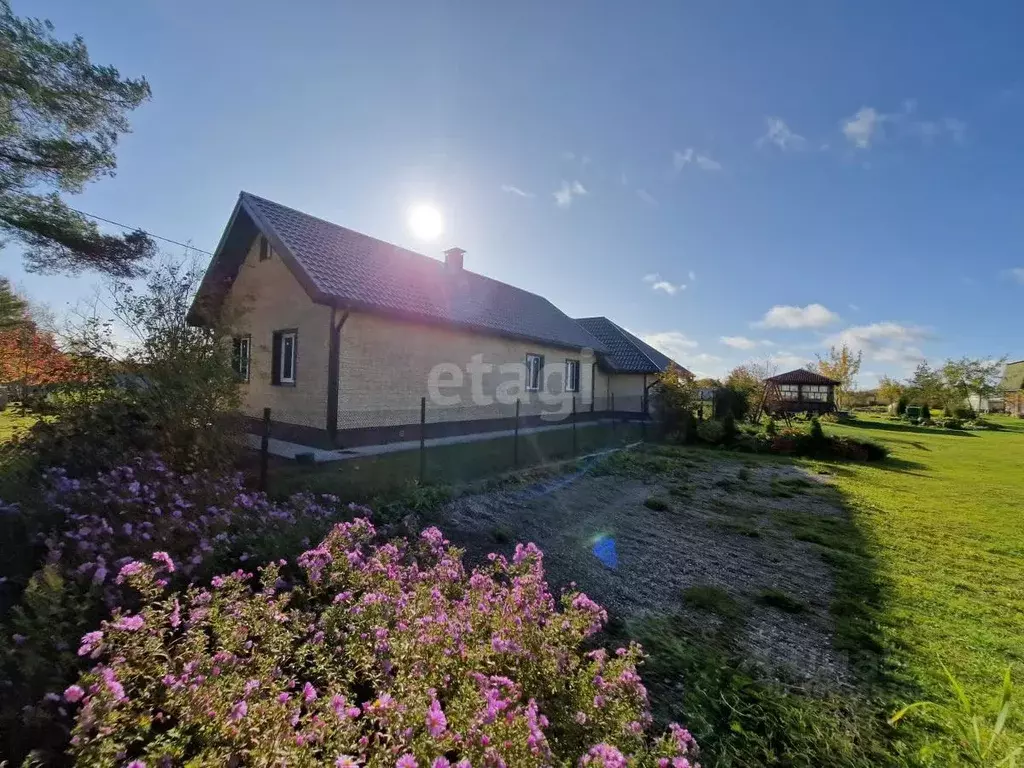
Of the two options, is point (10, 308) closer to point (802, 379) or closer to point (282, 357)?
point (282, 357)

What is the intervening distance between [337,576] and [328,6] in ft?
27.7

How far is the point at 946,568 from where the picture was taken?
4734 millimetres

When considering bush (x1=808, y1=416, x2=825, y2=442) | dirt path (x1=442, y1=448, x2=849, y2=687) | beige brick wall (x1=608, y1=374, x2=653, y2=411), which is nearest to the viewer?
dirt path (x1=442, y1=448, x2=849, y2=687)

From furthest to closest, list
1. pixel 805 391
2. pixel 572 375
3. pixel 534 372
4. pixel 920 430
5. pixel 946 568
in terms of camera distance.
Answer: pixel 805 391
pixel 920 430
pixel 572 375
pixel 534 372
pixel 946 568

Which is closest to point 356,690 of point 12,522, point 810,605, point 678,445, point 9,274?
point 12,522

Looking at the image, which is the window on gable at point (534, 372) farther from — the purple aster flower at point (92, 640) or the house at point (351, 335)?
the purple aster flower at point (92, 640)

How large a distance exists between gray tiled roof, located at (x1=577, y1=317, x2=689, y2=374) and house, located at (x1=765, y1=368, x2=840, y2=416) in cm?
935

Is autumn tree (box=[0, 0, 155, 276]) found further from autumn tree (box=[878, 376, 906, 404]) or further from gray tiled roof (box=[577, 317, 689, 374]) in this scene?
autumn tree (box=[878, 376, 906, 404])

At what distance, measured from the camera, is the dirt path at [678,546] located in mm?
3441

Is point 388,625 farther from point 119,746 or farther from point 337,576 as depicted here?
point 119,746

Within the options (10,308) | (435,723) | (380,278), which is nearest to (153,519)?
(435,723)

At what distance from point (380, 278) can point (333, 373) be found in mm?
3250

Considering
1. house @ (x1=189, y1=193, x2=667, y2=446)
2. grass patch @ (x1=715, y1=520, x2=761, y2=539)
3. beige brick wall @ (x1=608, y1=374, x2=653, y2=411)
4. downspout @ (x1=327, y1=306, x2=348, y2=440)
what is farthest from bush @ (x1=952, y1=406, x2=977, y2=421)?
downspout @ (x1=327, y1=306, x2=348, y2=440)

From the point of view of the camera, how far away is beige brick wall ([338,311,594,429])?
954 cm
